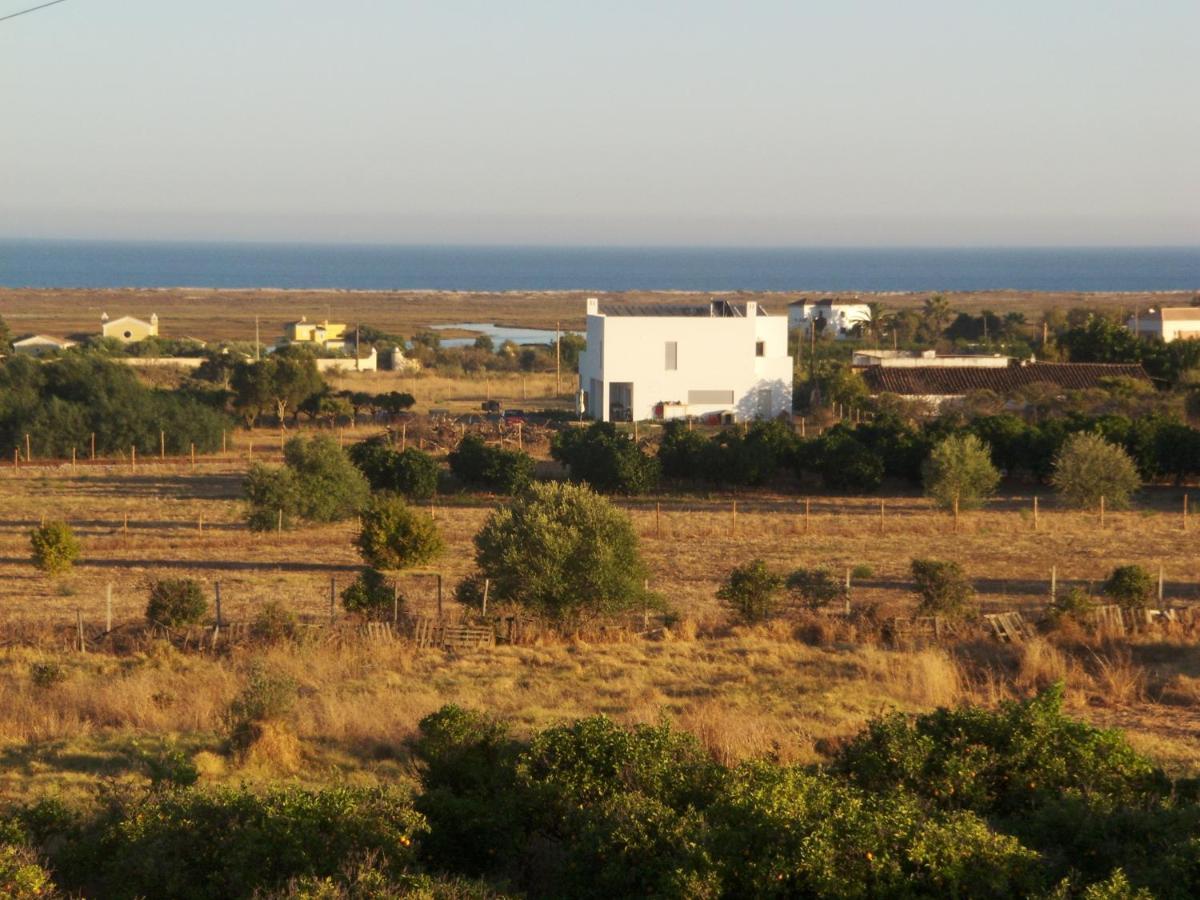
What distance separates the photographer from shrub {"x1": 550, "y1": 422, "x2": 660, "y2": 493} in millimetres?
35844

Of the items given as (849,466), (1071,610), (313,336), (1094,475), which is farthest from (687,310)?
(313,336)

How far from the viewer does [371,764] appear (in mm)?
12953

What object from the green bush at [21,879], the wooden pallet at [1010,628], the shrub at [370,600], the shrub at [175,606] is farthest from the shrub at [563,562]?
the green bush at [21,879]

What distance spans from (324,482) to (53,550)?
24.8 feet

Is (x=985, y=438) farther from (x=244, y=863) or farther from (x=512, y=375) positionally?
(x=512, y=375)

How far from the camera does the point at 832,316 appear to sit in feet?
323

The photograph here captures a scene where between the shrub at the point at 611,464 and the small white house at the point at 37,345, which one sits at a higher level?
the small white house at the point at 37,345

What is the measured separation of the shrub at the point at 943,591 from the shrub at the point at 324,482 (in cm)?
1448

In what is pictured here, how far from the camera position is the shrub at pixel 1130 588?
20812 mm

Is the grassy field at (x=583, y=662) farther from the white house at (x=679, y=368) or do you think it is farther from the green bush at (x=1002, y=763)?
the white house at (x=679, y=368)

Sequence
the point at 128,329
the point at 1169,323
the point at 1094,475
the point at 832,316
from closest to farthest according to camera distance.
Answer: the point at 1094,475 → the point at 1169,323 → the point at 128,329 → the point at 832,316

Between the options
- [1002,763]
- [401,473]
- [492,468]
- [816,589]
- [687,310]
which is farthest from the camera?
[687,310]

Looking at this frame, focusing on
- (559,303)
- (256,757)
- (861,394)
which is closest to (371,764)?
(256,757)

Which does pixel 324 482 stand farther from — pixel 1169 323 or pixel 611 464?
pixel 1169 323
